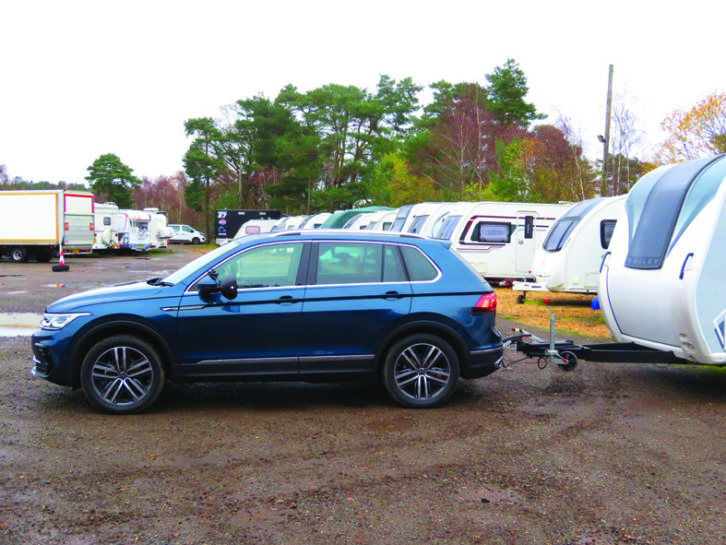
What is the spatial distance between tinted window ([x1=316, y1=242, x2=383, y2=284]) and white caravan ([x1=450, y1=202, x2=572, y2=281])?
519 inches

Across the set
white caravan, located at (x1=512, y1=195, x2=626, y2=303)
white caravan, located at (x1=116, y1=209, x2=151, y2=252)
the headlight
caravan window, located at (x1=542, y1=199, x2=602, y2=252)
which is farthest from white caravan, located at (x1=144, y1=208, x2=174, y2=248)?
the headlight

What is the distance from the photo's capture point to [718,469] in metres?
5.44

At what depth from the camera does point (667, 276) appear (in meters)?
7.21

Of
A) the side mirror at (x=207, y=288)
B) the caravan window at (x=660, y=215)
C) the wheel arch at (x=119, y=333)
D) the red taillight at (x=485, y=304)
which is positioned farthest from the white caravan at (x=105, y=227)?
the caravan window at (x=660, y=215)

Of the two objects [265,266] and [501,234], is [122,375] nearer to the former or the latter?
[265,266]

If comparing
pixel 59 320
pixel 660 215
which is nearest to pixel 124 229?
pixel 59 320

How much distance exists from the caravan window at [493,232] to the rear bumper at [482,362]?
1325 centimetres

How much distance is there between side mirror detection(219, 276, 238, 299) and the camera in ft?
21.8

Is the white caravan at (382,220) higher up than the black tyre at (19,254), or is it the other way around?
the white caravan at (382,220)

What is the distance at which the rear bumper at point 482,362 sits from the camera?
7059mm

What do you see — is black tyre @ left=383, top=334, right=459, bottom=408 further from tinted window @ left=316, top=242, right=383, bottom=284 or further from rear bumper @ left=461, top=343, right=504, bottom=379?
tinted window @ left=316, top=242, right=383, bottom=284

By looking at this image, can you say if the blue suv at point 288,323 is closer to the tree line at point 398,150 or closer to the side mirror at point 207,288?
the side mirror at point 207,288

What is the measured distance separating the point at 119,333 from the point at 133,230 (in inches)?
1417

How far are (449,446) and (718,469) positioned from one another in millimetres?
2070
